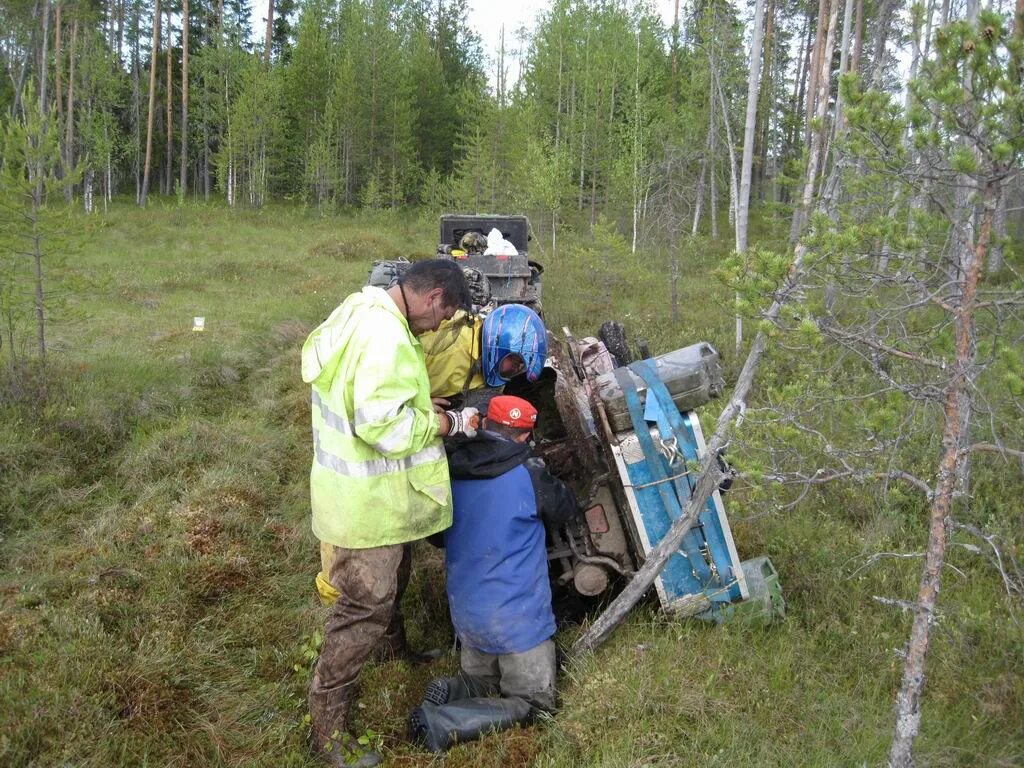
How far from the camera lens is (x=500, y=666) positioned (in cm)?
339

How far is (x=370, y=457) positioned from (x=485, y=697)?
130cm

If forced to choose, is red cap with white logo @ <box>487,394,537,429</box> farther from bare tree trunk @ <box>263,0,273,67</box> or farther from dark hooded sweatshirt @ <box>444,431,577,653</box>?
bare tree trunk @ <box>263,0,273,67</box>

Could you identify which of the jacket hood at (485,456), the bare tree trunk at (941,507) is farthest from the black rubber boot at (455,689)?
the bare tree trunk at (941,507)

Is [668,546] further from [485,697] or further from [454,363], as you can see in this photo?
[454,363]

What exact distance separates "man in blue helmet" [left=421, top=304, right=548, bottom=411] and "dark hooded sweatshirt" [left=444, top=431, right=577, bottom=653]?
57cm

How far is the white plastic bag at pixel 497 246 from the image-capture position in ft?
33.6

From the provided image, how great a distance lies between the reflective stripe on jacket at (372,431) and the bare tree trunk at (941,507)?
6.10 ft

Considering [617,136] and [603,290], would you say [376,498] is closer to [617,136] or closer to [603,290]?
[603,290]

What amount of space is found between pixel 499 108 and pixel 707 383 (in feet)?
74.6

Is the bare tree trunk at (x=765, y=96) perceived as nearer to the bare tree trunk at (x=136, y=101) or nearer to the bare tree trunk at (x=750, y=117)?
the bare tree trunk at (x=750, y=117)

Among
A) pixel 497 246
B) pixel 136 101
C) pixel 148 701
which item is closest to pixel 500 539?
pixel 148 701

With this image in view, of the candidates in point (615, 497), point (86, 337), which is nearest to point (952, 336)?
point (615, 497)

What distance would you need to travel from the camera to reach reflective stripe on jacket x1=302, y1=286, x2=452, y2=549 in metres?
2.91

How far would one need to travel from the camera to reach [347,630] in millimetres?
3115
